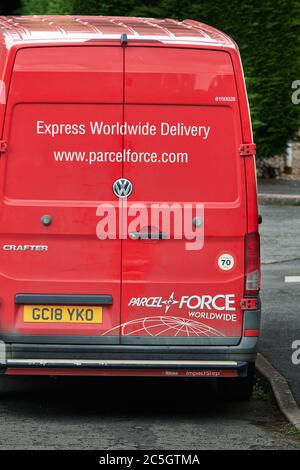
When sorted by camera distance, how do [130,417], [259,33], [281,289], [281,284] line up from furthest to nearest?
[259,33], [281,284], [281,289], [130,417]

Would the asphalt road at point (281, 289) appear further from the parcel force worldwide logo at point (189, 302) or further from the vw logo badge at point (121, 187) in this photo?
the vw logo badge at point (121, 187)

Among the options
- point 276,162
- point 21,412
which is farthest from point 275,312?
point 276,162

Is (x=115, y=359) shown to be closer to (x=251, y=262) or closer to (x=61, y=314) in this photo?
(x=61, y=314)

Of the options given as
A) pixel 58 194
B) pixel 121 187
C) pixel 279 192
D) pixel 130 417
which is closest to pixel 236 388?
pixel 130 417

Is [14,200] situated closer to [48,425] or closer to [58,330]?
[58,330]

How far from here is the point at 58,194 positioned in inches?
367

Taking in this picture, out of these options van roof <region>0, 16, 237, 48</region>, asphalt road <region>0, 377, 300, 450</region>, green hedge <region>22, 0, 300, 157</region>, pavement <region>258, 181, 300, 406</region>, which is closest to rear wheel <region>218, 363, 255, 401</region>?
asphalt road <region>0, 377, 300, 450</region>

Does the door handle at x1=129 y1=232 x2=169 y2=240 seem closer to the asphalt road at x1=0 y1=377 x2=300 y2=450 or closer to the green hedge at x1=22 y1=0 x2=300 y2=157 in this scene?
the asphalt road at x1=0 y1=377 x2=300 y2=450

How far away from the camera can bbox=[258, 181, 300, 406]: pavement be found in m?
11.9

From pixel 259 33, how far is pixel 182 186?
1774 centimetres

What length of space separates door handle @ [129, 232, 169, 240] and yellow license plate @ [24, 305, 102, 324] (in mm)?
559

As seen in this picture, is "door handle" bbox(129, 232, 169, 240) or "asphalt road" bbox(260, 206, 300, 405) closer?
"door handle" bbox(129, 232, 169, 240)

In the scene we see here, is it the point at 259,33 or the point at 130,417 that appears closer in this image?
the point at 130,417

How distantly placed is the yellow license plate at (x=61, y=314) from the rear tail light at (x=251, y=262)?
1067 millimetres
